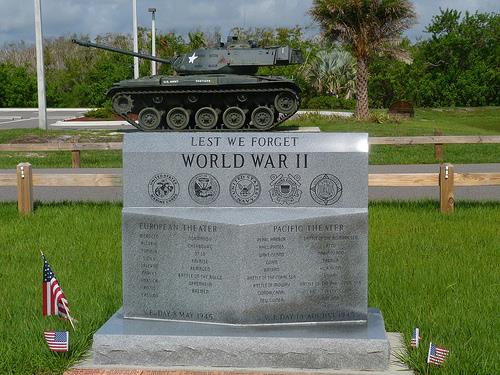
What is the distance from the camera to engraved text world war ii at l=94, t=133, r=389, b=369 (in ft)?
16.7

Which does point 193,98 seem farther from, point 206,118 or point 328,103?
point 328,103

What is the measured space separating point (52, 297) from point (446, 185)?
596 cm

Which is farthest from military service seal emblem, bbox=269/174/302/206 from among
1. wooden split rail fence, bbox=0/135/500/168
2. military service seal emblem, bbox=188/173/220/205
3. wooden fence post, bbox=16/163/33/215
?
wooden split rail fence, bbox=0/135/500/168

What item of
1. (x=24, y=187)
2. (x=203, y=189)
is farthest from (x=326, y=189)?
(x=24, y=187)

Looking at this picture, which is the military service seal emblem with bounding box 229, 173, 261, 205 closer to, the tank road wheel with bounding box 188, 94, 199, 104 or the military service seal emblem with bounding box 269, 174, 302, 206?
the military service seal emblem with bounding box 269, 174, 302, 206

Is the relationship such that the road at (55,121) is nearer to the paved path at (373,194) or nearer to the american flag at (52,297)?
the paved path at (373,194)

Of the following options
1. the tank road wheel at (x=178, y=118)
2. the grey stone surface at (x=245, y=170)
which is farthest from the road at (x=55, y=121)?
the grey stone surface at (x=245, y=170)

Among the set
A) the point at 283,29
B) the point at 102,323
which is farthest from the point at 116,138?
the point at 283,29

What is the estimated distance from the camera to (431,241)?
29.1ft

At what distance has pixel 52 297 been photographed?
18.5 ft

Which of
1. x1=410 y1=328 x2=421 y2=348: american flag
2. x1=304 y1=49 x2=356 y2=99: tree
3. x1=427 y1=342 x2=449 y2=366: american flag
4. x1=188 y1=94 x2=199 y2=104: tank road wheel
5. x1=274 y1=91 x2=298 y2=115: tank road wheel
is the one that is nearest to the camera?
x1=427 y1=342 x2=449 y2=366: american flag

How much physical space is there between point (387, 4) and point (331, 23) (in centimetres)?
216

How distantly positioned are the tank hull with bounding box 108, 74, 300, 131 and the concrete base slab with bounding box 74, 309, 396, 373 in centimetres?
1714

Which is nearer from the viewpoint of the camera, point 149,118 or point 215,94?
point 215,94
